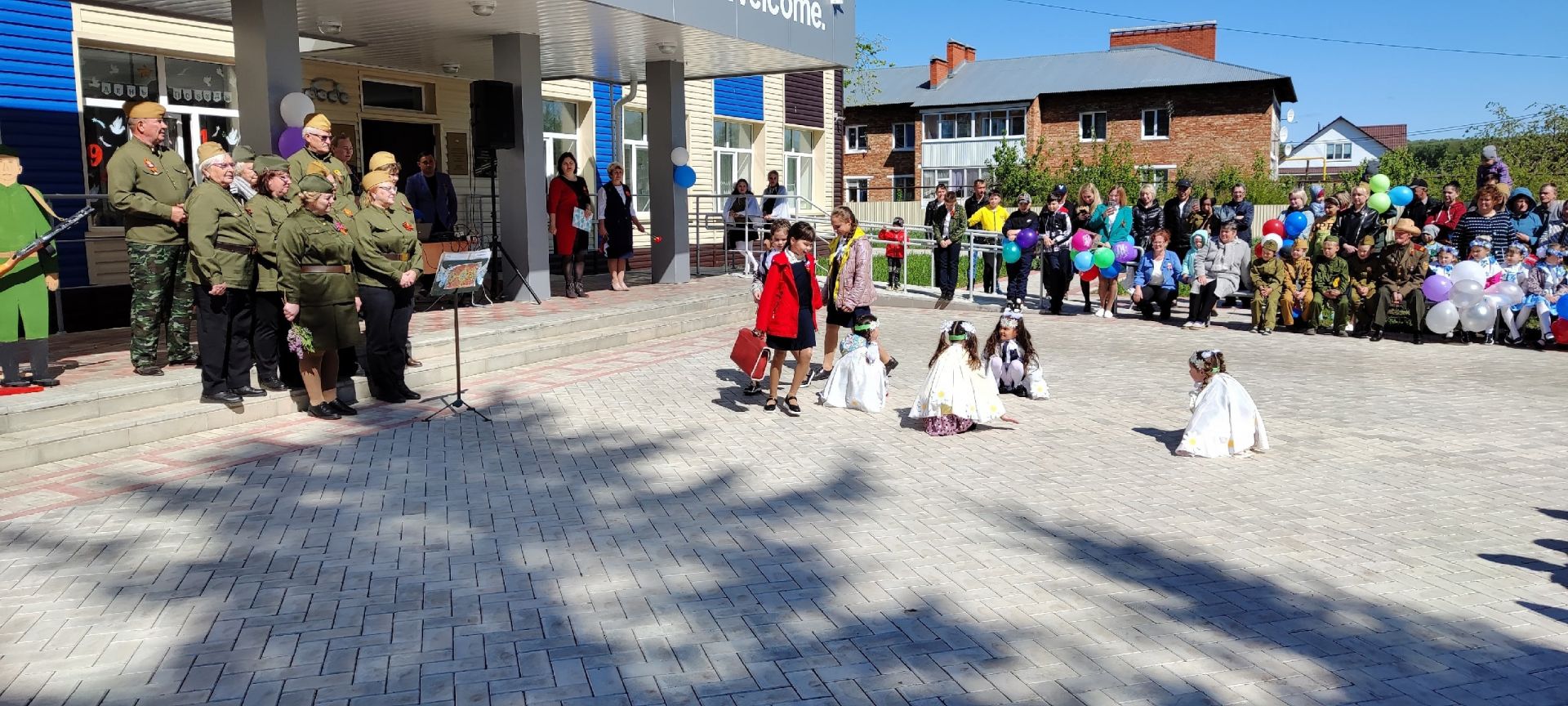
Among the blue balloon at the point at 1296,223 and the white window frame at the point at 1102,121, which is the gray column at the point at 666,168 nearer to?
the blue balloon at the point at 1296,223

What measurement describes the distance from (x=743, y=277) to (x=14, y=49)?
10.2 metres

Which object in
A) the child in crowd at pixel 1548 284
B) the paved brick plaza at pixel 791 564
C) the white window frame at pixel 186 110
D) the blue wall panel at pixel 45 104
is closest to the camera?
the paved brick plaza at pixel 791 564

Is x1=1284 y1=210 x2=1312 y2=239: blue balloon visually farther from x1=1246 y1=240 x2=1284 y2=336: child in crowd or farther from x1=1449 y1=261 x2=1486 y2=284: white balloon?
x1=1449 y1=261 x2=1486 y2=284: white balloon

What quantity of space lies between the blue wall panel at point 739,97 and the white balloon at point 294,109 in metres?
15.8

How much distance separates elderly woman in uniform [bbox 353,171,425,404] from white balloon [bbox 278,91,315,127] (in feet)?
4.93

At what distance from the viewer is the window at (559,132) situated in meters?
21.1

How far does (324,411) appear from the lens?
8.62m

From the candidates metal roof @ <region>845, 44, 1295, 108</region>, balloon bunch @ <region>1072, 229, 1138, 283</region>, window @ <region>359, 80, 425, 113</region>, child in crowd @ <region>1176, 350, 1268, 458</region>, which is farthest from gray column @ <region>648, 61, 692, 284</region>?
metal roof @ <region>845, 44, 1295, 108</region>

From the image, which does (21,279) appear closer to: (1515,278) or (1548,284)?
(1515,278)

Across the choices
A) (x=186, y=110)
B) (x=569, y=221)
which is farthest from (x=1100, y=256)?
(x=186, y=110)

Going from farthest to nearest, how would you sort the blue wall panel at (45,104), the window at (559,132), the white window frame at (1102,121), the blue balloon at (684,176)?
the white window frame at (1102,121) → the window at (559,132) → the blue balloon at (684,176) → the blue wall panel at (45,104)

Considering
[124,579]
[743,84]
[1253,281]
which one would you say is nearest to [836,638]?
[124,579]

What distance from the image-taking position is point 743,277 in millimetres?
18672

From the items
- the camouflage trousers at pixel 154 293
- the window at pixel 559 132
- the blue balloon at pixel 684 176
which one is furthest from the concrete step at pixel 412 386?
the window at pixel 559 132
